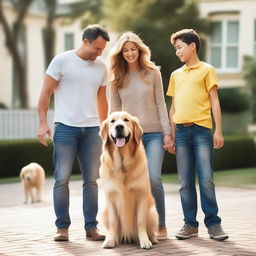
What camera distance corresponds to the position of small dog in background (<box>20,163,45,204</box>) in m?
11.9

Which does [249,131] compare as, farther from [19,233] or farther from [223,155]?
[19,233]

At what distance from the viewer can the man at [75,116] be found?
7.00m

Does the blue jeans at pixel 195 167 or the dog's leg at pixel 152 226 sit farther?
the blue jeans at pixel 195 167

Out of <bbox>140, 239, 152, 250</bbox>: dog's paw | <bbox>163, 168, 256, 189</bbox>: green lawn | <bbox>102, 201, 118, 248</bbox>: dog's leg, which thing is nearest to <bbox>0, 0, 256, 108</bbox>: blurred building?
<bbox>163, 168, 256, 189</bbox>: green lawn

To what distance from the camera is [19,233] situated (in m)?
7.73

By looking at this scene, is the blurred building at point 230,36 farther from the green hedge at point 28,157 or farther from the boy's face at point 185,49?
the boy's face at point 185,49

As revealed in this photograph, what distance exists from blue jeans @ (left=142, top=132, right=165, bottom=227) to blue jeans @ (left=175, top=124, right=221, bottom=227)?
0.58ft

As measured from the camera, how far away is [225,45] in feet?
85.6

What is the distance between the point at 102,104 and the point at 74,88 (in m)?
0.44

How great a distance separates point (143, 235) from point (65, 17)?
652 inches

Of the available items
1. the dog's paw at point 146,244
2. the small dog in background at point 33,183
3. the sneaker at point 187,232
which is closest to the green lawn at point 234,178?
the small dog in background at point 33,183

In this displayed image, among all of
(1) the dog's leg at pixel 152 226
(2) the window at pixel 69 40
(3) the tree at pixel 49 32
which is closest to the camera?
(1) the dog's leg at pixel 152 226

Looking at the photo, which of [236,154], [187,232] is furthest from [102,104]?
[236,154]

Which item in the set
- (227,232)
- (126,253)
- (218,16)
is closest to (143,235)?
(126,253)
